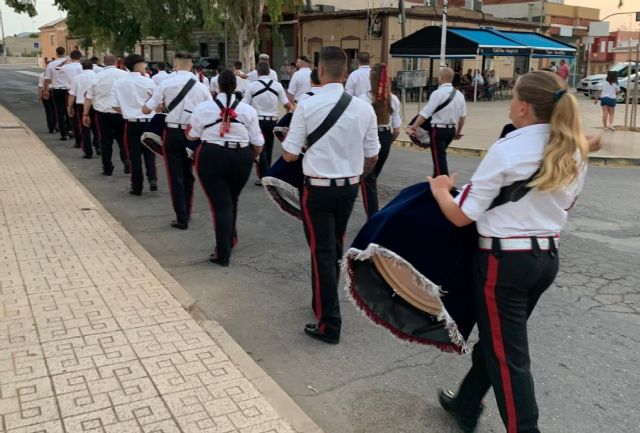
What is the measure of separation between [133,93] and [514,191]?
7.49 m

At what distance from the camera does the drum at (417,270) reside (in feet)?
9.78

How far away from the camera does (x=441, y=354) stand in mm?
4391

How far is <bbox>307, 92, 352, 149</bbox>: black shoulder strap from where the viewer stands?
425 cm

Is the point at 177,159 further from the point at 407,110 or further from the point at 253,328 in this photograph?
the point at 407,110

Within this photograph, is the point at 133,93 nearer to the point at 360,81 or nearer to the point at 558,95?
the point at 360,81

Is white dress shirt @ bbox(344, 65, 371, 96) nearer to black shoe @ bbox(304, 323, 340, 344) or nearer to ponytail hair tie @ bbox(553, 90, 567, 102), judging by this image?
black shoe @ bbox(304, 323, 340, 344)

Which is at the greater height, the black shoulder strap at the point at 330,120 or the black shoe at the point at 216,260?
the black shoulder strap at the point at 330,120

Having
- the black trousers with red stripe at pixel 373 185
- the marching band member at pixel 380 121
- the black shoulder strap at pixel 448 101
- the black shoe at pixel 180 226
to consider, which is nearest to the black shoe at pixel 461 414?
the marching band member at pixel 380 121

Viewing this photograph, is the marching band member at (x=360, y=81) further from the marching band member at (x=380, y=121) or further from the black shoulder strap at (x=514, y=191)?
the black shoulder strap at (x=514, y=191)

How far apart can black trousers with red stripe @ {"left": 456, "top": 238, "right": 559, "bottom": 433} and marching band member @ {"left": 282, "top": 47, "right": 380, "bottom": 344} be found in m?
1.68

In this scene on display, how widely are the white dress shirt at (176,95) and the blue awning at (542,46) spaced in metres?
23.8

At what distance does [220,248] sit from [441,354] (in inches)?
107

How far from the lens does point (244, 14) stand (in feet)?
79.8

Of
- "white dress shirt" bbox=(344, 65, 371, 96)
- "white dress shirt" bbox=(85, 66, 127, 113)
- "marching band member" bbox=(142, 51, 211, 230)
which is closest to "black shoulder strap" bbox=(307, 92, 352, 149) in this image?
"marching band member" bbox=(142, 51, 211, 230)
